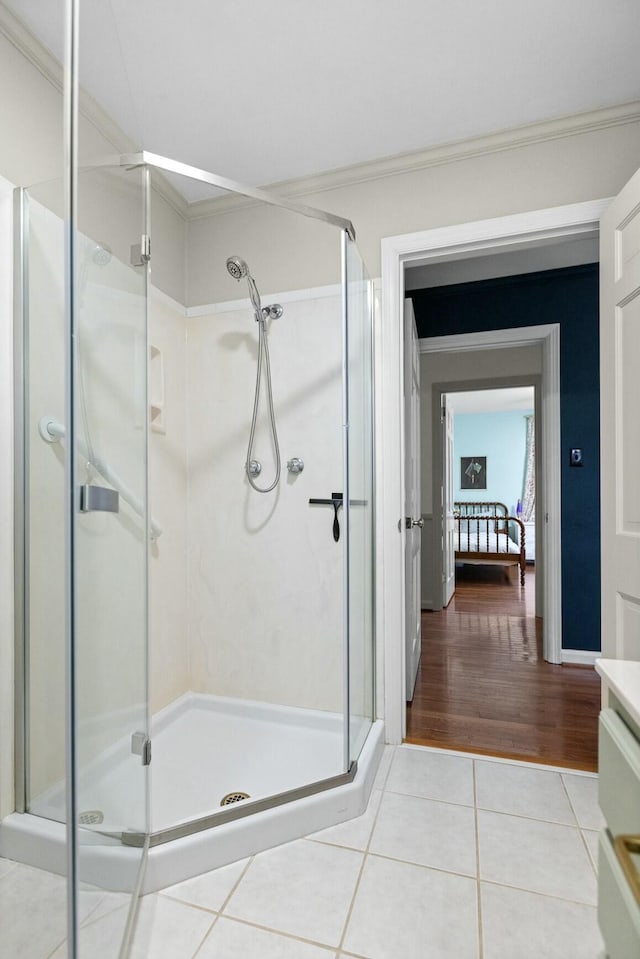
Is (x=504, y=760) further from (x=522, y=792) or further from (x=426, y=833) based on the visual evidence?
(x=426, y=833)

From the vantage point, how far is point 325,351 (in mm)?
2273

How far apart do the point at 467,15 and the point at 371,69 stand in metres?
0.34

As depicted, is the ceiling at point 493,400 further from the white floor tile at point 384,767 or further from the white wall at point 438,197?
the white floor tile at point 384,767

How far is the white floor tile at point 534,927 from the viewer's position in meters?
1.18

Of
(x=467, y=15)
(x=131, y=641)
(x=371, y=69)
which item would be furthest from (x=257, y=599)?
(x=467, y=15)

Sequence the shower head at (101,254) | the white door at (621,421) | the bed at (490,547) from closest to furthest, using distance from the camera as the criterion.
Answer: the shower head at (101,254) < the white door at (621,421) < the bed at (490,547)

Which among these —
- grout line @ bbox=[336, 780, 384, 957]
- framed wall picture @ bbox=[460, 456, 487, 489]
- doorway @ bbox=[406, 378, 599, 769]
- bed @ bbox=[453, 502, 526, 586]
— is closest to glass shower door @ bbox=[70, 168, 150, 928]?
grout line @ bbox=[336, 780, 384, 957]

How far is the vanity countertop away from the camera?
33.4 inches

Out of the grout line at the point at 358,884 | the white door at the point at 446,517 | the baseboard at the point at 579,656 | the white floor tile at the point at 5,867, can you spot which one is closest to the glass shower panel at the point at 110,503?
the white floor tile at the point at 5,867

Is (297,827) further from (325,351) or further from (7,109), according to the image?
Result: (7,109)

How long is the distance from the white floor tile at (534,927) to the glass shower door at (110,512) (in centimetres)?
90

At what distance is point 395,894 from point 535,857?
17.8 inches

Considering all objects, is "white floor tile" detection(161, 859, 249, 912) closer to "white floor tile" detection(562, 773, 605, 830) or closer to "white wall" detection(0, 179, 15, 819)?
"white wall" detection(0, 179, 15, 819)

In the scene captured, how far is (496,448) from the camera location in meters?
9.07
